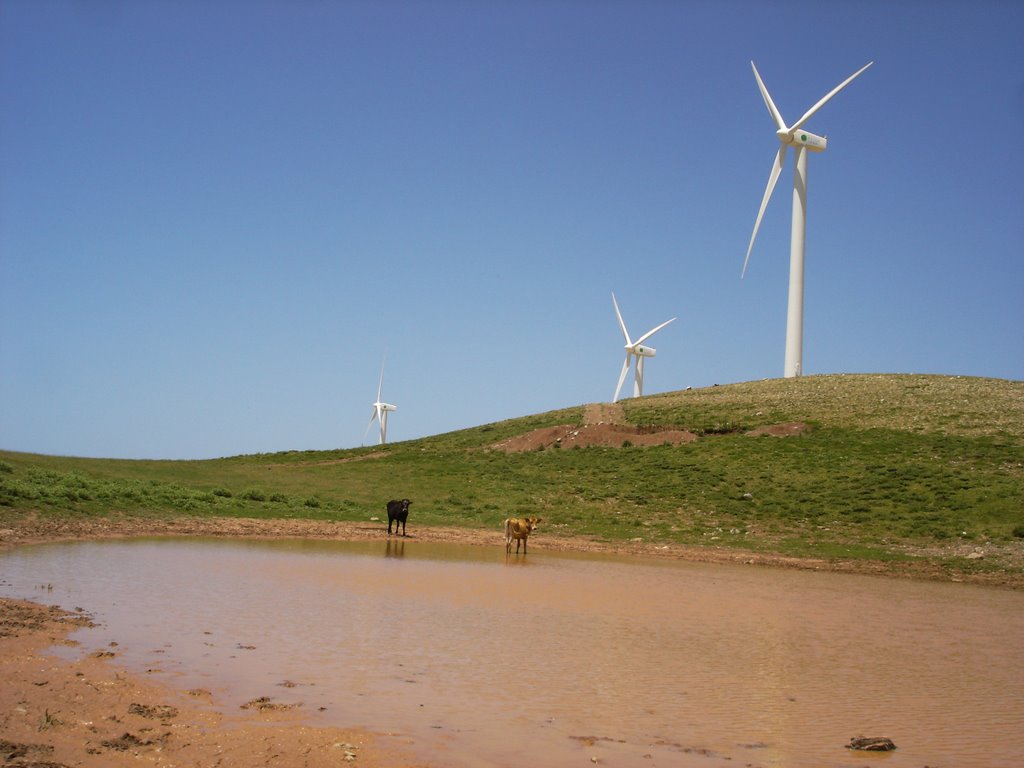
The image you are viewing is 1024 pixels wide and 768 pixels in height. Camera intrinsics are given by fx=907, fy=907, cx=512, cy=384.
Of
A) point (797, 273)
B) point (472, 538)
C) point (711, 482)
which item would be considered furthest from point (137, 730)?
point (797, 273)

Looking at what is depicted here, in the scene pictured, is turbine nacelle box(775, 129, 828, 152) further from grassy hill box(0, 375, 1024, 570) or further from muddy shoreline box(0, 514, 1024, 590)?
muddy shoreline box(0, 514, 1024, 590)

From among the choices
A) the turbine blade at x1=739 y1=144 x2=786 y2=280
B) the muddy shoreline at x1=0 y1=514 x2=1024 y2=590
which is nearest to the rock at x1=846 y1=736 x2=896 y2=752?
the muddy shoreline at x1=0 y1=514 x2=1024 y2=590

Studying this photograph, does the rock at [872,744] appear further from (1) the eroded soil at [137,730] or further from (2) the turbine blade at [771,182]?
(2) the turbine blade at [771,182]

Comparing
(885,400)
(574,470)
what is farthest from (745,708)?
(885,400)

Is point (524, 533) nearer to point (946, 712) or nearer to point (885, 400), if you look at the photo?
point (946, 712)

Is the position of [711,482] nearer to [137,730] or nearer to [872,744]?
[872,744]

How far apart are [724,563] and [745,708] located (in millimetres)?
18343

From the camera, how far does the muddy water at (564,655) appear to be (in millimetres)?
8422

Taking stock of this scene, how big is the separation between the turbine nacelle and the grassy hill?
70.8ft

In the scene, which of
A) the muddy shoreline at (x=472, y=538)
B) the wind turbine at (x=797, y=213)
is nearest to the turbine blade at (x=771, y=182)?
the wind turbine at (x=797, y=213)

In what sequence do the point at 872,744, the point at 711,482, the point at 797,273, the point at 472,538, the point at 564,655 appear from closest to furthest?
1. the point at 872,744
2. the point at 564,655
3. the point at 472,538
4. the point at 711,482
5. the point at 797,273

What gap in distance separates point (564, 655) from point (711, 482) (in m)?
32.8

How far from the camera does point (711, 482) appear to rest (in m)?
43.4

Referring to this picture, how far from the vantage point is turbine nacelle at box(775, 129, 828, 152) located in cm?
7294
